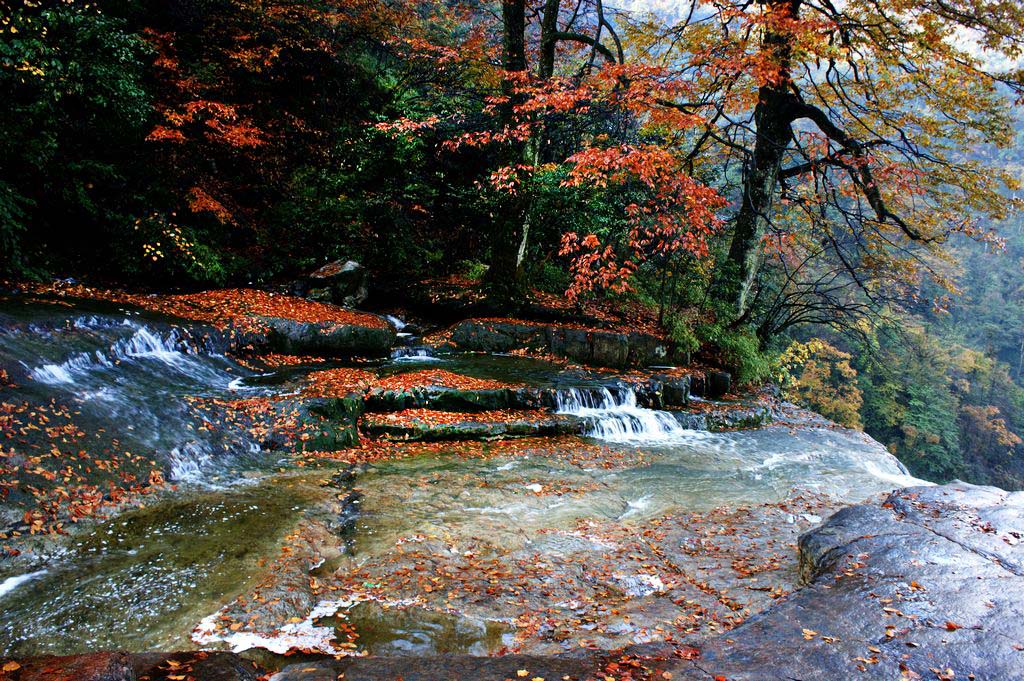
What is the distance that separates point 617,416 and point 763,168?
22.4 feet

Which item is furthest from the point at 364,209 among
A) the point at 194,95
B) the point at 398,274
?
the point at 194,95

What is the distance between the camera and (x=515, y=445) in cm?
767

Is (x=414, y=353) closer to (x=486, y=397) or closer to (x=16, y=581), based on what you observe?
(x=486, y=397)

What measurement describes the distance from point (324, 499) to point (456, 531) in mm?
1507

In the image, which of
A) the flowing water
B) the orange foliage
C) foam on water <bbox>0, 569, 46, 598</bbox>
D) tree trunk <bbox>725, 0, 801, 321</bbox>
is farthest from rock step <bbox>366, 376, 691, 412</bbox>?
foam on water <bbox>0, 569, 46, 598</bbox>

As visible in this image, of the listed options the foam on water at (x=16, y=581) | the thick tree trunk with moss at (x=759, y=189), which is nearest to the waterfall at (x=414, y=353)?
the foam on water at (x=16, y=581)

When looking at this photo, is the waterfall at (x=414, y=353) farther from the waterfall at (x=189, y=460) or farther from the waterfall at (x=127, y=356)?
the waterfall at (x=189, y=460)

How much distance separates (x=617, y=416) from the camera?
8.97 m

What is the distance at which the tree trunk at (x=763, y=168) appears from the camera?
31.9ft

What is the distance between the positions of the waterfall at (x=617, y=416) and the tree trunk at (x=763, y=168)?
165 inches

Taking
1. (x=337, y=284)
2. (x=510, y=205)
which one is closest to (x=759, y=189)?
(x=510, y=205)

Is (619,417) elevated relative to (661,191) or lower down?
lower down

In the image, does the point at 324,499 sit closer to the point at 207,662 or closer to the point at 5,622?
the point at 5,622

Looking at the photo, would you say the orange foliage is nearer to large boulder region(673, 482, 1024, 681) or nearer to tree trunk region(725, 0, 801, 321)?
Result: large boulder region(673, 482, 1024, 681)
